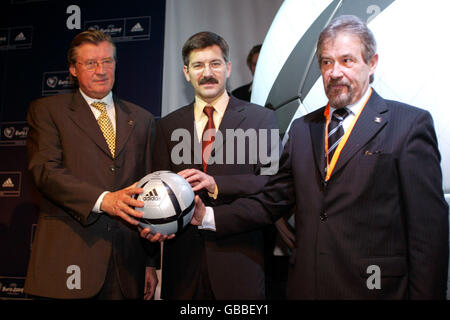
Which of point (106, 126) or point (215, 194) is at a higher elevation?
point (106, 126)

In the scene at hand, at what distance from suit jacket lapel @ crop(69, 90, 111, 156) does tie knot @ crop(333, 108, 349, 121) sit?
1.17 m

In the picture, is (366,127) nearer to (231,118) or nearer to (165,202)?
(231,118)

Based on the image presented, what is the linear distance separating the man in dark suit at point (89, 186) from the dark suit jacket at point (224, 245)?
0.19 meters

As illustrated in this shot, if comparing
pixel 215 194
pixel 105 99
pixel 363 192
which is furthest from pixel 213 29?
pixel 363 192

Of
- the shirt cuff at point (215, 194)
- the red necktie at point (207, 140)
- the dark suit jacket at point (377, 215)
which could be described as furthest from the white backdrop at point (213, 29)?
the dark suit jacket at point (377, 215)

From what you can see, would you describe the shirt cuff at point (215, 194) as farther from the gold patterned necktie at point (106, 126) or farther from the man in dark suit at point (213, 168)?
the gold patterned necktie at point (106, 126)

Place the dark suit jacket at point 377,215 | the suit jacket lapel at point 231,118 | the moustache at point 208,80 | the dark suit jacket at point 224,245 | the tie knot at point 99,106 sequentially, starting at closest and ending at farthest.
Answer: the dark suit jacket at point 377,215, the dark suit jacket at point 224,245, the suit jacket lapel at point 231,118, the moustache at point 208,80, the tie knot at point 99,106

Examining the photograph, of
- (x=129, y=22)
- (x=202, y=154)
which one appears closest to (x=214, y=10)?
(x=129, y=22)

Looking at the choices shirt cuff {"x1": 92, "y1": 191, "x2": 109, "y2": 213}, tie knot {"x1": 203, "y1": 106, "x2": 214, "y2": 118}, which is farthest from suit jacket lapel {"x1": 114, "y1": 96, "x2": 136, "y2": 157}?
tie knot {"x1": 203, "y1": 106, "x2": 214, "y2": 118}

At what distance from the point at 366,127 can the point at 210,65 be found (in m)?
0.92

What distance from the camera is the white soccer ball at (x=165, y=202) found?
1721mm

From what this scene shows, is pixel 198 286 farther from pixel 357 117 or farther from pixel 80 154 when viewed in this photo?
pixel 357 117

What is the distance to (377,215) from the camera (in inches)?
60.8

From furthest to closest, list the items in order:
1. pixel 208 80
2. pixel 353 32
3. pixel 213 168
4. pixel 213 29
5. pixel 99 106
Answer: pixel 213 29
pixel 99 106
pixel 208 80
pixel 213 168
pixel 353 32
